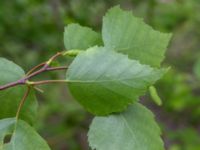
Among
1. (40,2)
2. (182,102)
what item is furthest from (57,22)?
(182,102)

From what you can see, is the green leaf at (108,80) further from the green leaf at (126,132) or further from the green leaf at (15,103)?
the green leaf at (15,103)

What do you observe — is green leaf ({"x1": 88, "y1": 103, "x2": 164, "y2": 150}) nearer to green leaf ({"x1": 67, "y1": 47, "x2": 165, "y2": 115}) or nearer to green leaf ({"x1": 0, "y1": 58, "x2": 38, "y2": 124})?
green leaf ({"x1": 67, "y1": 47, "x2": 165, "y2": 115})

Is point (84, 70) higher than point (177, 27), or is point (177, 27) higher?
point (84, 70)

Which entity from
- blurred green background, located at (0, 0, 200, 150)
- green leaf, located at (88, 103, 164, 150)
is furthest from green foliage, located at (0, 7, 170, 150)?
blurred green background, located at (0, 0, 200, 150)

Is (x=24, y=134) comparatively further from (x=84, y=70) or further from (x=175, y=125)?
(x=175, y=125)

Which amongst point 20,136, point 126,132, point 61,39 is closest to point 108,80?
point 126,132
